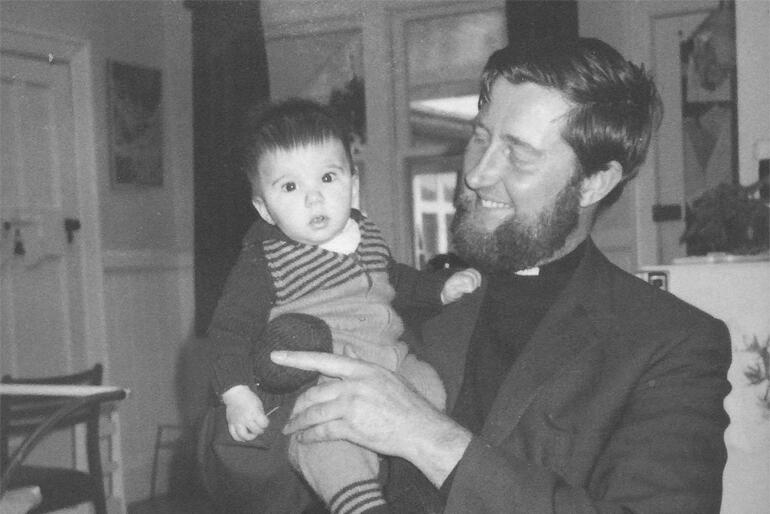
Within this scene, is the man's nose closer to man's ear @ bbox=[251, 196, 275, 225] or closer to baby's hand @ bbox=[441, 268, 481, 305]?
baby's hand @ bbox=[441, 268, 481, 305]

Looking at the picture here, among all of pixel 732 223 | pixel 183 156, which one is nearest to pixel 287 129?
pixel 732 223

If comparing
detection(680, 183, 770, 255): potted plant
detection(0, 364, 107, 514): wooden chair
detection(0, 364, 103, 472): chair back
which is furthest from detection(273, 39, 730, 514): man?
detection(0, 364, 103, 472): chair back

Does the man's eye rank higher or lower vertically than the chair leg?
higher

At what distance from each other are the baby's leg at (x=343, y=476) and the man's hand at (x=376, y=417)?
0.12ft

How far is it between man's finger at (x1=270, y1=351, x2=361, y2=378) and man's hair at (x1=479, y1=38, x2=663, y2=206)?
0.40m

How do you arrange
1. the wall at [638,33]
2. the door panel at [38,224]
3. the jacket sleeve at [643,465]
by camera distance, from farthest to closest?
the wall at [638,33], the door panel at [38,224], the jacket sleeve at [643,465]

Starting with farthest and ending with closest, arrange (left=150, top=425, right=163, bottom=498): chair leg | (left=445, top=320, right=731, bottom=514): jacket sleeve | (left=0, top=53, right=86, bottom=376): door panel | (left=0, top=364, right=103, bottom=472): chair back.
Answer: (left=150, top=425, right=163, bottom=498): chair leg < (left=0, top=53, right=86, bottom=376): door panel < (left=0, top=364, right=103, bottom=472): chair back < (left=445, top=320, right=731, bottom=514): jacket sleeve

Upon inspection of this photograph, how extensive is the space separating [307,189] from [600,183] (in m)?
0.40

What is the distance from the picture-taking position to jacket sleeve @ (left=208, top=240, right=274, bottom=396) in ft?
3.51

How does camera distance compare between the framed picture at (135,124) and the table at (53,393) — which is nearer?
the table at (53,393)

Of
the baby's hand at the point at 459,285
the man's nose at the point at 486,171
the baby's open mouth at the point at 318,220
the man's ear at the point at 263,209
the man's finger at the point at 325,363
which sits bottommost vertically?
the man's finger at the point at 325,363

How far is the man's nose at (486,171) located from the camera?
1.19m

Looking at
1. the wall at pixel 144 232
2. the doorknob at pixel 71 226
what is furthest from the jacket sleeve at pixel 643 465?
the wall at pixel 144 232

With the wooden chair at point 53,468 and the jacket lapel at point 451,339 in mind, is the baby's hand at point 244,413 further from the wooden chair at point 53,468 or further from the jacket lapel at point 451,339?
the wooden chair at point 53,468
